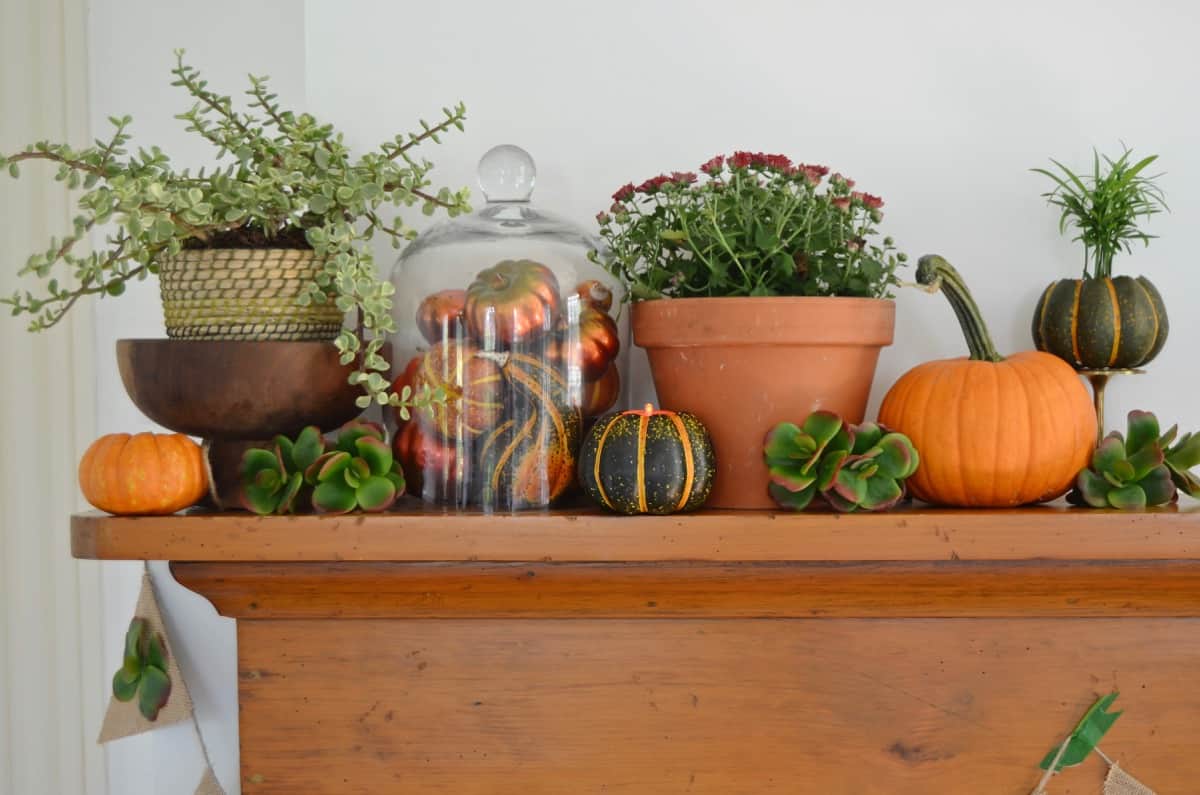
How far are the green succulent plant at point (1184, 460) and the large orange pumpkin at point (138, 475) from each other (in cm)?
79

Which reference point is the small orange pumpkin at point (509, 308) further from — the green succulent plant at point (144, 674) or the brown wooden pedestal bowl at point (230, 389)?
the green succulent plant at point (144, 674)

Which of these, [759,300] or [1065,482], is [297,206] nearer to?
[759,300]

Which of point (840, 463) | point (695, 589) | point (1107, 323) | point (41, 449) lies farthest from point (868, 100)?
point (41, 449)

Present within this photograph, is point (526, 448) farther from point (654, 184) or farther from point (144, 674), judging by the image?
point (144, 674)

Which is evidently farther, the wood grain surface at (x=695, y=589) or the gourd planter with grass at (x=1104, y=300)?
the gourd planter with grass at (x=1104, y=300)

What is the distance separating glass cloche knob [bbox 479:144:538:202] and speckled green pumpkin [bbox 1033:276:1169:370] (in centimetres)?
48

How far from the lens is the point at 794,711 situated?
35.7 inches

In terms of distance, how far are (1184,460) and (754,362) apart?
36 centimetres

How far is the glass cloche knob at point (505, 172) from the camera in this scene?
930 millimetres

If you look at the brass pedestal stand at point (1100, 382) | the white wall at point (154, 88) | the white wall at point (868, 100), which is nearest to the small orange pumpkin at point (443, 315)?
the white wall at point (868, 100)

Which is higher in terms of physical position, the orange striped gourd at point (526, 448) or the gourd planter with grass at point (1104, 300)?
the gourd planter with grass at point (1104, 300)

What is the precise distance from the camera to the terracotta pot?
856 millimetres

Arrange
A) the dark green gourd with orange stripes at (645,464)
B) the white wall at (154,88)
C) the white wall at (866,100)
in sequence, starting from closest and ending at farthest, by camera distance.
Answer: the dark green gourd with orange stripes at (645,464), the white wall at (866,100), the white wall at (154,88)

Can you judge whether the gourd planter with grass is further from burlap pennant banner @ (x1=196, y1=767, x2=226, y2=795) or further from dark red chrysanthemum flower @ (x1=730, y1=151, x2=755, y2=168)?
burlap pennant banner @ (x1=196, y1=767, x2=226, y2=795)
